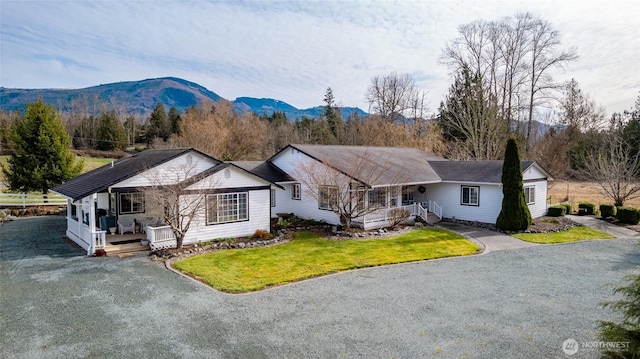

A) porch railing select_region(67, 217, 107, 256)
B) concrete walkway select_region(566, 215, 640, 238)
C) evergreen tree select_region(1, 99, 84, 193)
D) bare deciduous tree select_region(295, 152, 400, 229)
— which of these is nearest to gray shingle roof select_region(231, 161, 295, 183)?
bare deciduous tree select_region(295, 152, 400, 229)

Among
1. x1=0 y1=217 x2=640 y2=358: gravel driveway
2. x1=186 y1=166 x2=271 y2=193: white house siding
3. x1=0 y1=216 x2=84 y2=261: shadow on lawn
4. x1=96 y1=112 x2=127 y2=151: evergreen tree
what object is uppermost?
x1=96 y1=112 x2=127 y2=151: evergreen tree

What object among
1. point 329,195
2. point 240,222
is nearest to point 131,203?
point 240,222

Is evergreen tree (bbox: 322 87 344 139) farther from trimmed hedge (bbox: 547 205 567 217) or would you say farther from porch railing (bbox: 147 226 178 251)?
porch railing (bbox: 147 226 178 251)

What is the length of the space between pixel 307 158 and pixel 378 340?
14221mm

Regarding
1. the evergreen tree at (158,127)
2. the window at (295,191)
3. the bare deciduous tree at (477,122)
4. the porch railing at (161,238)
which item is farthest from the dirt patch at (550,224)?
the evergreen tree at (158,127)

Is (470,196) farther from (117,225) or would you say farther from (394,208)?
(117,225)

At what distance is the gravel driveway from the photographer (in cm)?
709

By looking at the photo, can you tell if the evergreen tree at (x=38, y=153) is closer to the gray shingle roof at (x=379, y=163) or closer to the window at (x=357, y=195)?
the gray shingle roof at (x=379, y=163)

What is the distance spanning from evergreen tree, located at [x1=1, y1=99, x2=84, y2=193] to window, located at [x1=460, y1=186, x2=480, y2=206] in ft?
81.8

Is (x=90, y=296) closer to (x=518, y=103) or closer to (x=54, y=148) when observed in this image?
(x=54, y=148)

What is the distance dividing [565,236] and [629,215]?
6.17 m

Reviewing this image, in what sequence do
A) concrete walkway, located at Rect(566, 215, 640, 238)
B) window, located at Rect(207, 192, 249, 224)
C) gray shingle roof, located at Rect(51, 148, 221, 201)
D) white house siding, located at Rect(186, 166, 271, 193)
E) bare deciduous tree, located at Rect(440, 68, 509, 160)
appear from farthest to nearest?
1. bare deciduous tree, located at Rect(440, 68, 509, 160)
2. concrete walkway, located at Rect(566, 215, 640, 238)
3. window, located at Rect(207, 192, 249, 224)
4. white house siding, located at Rect(186, 166, 271, 193)
5. gray shingle roof, located at Rect(51, 148, 221, 201)

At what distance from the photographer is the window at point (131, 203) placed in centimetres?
1683

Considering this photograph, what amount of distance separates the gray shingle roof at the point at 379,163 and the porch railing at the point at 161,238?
822cm
